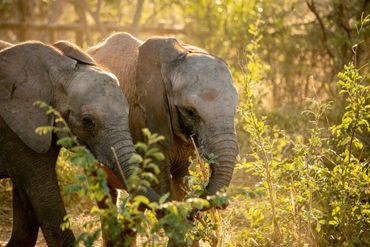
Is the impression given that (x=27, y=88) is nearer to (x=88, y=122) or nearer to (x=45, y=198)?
(x=88, y=122)

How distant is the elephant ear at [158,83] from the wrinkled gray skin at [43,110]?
406 millimetres

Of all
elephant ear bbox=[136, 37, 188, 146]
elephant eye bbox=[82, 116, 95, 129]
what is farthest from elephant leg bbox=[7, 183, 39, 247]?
elephant ear bbox=[136, 37, 188, 146]

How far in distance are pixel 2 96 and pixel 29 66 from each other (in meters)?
0.27

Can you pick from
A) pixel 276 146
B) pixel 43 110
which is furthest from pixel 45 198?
pixel 276 146

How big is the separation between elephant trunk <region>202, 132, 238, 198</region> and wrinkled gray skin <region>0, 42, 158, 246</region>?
1.40ft

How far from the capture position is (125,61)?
20.2ft

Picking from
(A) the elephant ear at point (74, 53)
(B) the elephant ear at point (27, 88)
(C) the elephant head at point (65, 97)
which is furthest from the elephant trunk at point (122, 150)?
(A) the elephant ear at point (74, 53)

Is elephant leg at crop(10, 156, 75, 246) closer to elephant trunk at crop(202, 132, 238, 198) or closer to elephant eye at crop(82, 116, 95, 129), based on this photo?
elephant eye at crop(82, 116, 95, 129)

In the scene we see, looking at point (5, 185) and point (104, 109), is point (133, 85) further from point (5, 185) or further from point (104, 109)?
point (5, 185)

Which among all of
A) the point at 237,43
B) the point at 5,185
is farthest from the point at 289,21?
the point at 5,185

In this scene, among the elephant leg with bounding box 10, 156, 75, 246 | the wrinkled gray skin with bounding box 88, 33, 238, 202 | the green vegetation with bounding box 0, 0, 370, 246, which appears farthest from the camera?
the elephant leg with bounding box 10, 156, 75, 246

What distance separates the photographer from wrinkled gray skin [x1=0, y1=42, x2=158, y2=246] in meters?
5.17

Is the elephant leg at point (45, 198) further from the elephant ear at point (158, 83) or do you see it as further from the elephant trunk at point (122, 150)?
the elephant ear at point (158, 83)

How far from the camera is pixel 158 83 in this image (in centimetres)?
562
